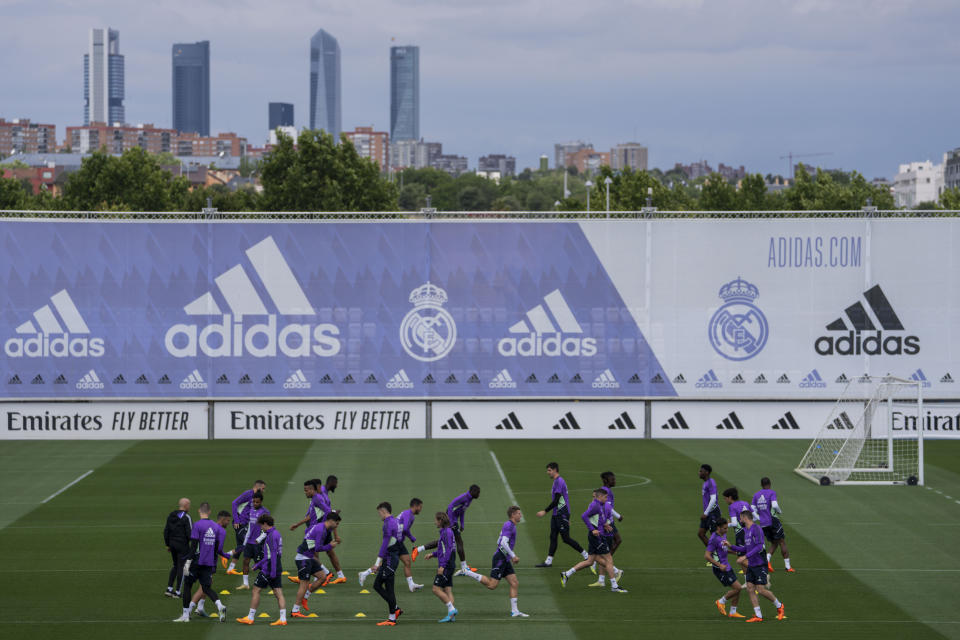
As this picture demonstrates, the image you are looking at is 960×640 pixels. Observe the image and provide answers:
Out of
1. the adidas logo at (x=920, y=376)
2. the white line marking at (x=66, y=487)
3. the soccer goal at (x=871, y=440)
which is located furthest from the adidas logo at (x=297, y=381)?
the adidas logo at (x=920, y=376)

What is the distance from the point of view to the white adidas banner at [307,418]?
138ft

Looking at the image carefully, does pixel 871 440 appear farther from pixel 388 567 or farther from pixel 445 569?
pixel 388 567

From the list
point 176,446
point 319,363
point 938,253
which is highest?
point 938,253

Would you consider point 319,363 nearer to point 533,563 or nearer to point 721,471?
point 721,471

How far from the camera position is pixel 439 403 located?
1655 inches

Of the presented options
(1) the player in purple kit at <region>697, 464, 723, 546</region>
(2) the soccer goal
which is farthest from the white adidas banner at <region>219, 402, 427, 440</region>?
(1) the player in purple kit at <region>697, 464, 723, 546</region>

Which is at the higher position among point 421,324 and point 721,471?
point 421,324

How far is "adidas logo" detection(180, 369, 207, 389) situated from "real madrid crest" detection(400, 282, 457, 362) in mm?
6574

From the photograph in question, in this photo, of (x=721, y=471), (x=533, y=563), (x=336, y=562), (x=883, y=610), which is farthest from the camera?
(x=721, y=471)

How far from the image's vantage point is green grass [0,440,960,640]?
2022 cm

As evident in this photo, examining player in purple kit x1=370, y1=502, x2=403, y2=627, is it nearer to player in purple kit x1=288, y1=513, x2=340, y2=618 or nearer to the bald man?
player in purple kit x1=288, y1=513, x2=340, y2=618

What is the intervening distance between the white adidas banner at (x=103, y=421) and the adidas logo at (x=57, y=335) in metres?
1.64

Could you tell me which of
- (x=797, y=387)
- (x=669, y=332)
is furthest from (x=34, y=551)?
(x=797, y=387)

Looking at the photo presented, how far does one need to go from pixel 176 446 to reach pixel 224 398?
2129 millimetres
